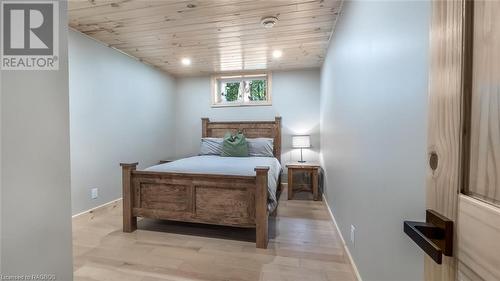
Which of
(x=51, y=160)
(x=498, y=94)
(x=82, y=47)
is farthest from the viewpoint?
(x=82, y=47)

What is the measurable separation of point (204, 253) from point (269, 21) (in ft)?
7.58

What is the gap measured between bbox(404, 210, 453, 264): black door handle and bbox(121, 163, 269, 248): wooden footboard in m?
1.57

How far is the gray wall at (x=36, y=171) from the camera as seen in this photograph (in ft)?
2.31

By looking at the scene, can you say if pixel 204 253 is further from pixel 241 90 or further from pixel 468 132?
pixel 241 90

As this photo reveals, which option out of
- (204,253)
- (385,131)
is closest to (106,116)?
(204,253)

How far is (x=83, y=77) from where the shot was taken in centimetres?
262

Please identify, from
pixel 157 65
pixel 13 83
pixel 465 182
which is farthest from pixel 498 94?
pixel 157 65

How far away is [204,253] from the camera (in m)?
1.93

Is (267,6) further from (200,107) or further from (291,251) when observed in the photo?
(200,107)

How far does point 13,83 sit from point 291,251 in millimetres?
2053

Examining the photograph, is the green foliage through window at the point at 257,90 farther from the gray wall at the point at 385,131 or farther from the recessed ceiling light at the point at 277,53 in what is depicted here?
the gray wall at the point at 385,131

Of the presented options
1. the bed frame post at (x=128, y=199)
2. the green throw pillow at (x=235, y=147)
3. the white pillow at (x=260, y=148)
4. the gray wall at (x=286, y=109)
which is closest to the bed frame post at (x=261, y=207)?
the bed frame post at (x=128, y=199)

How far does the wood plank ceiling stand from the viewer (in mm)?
2064

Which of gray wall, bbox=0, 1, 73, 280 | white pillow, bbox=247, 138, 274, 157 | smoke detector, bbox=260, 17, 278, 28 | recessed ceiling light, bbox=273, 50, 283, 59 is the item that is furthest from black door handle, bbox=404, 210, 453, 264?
white pillow, bbox=247, 138, 274, 157
